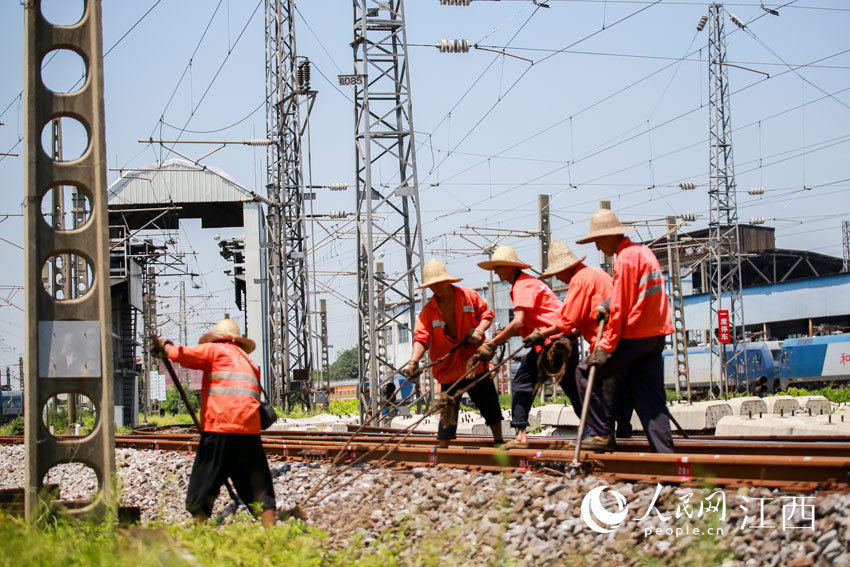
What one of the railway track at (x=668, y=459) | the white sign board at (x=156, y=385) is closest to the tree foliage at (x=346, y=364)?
the white sign board at (x=156, y=385)

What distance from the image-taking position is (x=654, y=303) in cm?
651

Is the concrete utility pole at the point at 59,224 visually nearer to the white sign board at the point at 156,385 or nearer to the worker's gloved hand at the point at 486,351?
the worker's gloved hand at the point at 486,351

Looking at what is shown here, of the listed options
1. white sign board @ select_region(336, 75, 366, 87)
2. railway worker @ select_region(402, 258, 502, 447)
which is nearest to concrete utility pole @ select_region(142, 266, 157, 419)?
white sign board @ select_region(336, 75, 366, 87)

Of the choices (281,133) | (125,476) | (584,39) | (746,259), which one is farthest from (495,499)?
(746,259)

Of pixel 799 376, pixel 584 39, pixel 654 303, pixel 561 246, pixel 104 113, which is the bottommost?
pixel 799 376

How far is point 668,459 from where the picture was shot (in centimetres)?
533

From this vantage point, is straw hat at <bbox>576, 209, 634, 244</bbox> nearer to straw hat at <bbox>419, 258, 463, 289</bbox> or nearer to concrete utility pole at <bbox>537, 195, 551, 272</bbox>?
straw hat at <bbox>419, 258, 463, 289</bbox>

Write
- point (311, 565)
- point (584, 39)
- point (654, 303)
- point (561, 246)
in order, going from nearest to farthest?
point (311, 565)
point (654, 303)
point (561, 246)
point (584, 39)

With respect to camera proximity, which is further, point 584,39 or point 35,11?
point 584,39

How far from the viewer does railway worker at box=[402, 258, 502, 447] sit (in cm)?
834

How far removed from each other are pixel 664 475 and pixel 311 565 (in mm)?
2291

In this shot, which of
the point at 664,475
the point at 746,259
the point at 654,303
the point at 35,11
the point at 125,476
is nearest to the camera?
the point at 664,475

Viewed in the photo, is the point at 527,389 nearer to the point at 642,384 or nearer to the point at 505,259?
the point at 505,259

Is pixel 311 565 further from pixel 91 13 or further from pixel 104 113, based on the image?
pixel 91 13
